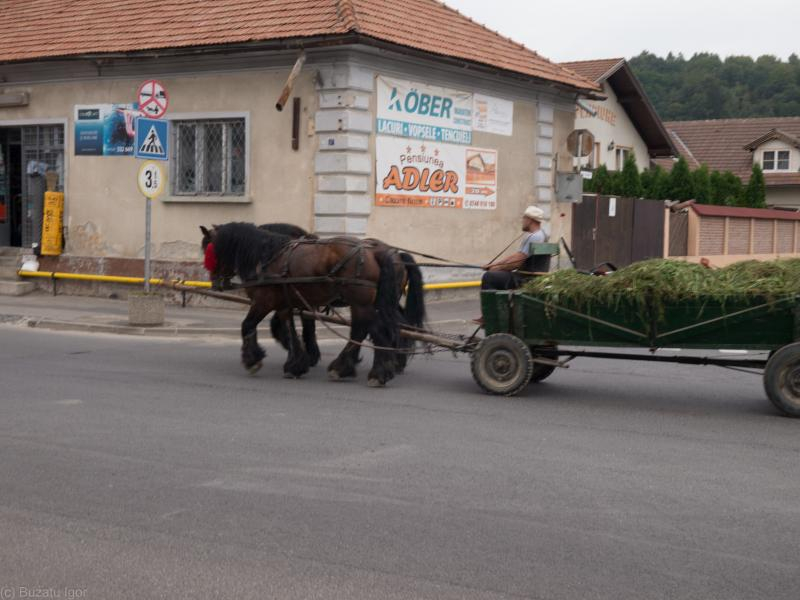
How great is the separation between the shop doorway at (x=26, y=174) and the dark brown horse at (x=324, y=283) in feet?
35.2

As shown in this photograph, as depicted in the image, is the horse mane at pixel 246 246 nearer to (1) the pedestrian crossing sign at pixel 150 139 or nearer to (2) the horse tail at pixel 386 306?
(2) the horse tail at pixel 386 306

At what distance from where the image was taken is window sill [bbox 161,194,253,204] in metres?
18.6

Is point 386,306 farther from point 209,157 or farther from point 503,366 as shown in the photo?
point 209,157

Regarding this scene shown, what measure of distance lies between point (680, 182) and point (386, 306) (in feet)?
82.1

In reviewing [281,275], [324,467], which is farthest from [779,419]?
[281,275]

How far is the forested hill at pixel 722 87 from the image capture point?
82.0 meters

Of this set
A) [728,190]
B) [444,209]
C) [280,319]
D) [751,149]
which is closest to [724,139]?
A: [751,149]

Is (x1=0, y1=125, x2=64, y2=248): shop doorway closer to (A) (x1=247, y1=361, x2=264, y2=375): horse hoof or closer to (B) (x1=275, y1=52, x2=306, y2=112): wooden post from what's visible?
(B) (x1=275, y1=52, x2=306, y2=112): wooden post

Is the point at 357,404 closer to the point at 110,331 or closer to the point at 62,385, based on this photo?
the point at 62,385

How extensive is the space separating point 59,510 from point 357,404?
3.92 m

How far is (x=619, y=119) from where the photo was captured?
4019 centimetres

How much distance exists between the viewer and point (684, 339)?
9.40m

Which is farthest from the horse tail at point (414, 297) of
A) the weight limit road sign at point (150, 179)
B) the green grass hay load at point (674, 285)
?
the weight limit road sign at point (150, 179)

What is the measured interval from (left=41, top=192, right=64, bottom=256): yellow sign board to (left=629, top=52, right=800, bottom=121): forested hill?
2626 inches
